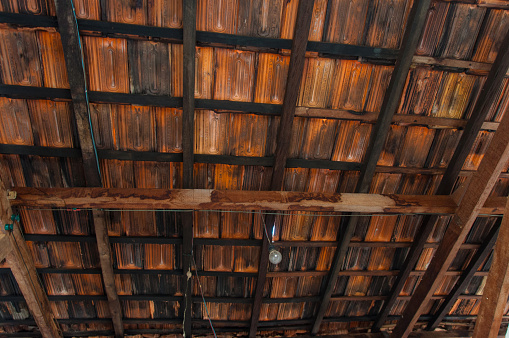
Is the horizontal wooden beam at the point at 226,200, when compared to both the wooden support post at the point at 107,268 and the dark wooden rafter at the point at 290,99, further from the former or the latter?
the wooden support post at the point at 107,268

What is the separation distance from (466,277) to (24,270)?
7.43 metres

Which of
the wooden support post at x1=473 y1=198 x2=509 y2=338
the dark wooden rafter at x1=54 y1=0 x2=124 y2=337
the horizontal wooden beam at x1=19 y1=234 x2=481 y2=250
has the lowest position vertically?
the wooden support post at x1=473 y1=198 x2=509 y2=338

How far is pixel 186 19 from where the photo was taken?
321 centimetres

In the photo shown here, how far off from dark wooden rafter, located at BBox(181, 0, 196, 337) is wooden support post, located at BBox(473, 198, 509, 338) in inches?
146

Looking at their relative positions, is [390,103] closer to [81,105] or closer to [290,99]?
[290,99]

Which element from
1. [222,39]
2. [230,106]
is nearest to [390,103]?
[230,106]

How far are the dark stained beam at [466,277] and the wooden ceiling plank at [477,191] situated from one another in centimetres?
164

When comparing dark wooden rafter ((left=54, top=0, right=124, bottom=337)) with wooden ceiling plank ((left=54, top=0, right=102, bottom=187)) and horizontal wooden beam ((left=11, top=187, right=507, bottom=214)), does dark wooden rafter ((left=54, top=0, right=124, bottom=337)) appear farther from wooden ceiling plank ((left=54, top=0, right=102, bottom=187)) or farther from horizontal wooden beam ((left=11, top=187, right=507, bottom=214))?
horizontal wooden beam ((left=11, top=187, right=507, bottom=214))

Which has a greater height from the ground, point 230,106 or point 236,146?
point 230,106

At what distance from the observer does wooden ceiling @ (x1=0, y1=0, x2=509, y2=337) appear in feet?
11.1

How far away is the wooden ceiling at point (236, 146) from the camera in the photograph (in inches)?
134

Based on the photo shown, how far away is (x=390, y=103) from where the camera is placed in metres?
3.80

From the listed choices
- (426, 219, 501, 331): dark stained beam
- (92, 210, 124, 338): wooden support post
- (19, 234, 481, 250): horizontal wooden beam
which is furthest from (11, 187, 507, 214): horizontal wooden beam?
(426, 219, 501, 331): dark stained beam

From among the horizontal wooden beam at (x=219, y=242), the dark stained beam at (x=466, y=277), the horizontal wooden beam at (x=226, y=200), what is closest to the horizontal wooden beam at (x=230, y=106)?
the horizontal wooden beam at (x=226, y=200)
